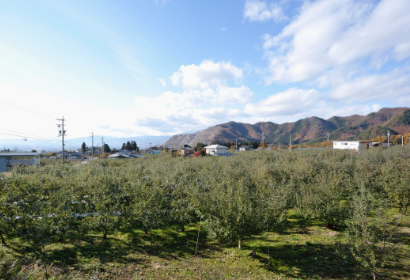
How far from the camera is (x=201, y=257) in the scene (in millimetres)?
9891

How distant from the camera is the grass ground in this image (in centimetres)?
817

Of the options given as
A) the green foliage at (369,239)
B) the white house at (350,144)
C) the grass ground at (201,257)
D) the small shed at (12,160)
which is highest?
the white house at (350,144)

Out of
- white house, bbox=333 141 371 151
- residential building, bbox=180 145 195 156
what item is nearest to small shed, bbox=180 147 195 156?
residential building, bbox=180 145 195 156

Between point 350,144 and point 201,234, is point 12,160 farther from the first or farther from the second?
point 350,144

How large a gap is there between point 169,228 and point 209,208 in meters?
4.81

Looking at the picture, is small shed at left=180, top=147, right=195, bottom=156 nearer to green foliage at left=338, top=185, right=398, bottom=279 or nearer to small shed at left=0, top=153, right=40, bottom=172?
small shed at left=0, top=153, right=40, bottom=172

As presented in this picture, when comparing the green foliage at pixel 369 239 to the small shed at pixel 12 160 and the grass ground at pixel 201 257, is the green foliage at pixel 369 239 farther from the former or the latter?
the small shed at pixel 12 160

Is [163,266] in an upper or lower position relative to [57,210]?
lower

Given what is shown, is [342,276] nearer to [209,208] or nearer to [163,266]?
[209,208]

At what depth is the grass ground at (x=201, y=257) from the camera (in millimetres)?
8172

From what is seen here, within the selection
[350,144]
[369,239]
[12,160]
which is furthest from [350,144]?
[12,160]

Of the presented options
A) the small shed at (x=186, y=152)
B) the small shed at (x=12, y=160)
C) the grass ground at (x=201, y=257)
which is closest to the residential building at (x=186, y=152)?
the small shed at (x=186, y=152)

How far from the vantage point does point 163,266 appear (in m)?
9.10

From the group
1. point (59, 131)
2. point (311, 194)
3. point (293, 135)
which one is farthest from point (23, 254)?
point (293, 135)
